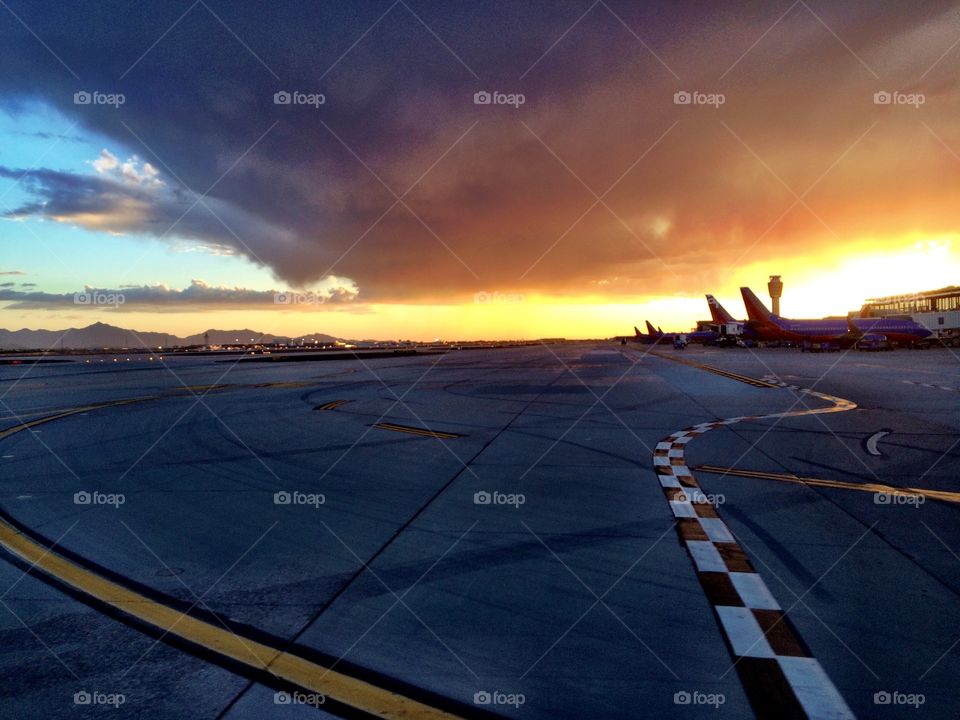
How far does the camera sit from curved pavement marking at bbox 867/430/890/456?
32.5ft

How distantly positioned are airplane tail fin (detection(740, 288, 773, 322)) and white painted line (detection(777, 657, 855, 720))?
7621 centimetres

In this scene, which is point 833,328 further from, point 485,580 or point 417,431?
point 485,580

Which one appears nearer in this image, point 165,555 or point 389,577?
point 389,577

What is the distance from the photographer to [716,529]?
583 cm

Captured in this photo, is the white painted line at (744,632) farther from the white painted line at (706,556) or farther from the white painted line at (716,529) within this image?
the white painted line at (716,529)

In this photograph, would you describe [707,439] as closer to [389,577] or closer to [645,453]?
[645,453]

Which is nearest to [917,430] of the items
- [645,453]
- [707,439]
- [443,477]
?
[707,439]

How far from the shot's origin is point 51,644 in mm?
3750

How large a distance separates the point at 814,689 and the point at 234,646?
11.0 ft

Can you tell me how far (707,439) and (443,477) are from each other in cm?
565

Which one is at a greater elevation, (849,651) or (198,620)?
(198,620)

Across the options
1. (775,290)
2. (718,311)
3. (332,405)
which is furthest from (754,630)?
(775,290)

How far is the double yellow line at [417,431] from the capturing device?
40.7ft

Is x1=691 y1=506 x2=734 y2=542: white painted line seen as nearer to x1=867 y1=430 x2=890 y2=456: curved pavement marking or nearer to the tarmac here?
the tarmac
